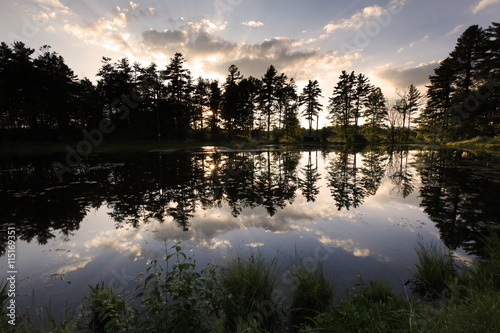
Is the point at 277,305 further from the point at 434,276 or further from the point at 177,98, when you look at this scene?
the point at 177,98

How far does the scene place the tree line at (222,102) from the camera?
31.5 m

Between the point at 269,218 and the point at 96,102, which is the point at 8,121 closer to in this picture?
the point at 96,102

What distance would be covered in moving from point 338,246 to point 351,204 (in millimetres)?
3792

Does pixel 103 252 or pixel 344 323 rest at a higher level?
pixel 344 323

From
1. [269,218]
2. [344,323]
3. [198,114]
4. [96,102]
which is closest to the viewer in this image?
[344,323]

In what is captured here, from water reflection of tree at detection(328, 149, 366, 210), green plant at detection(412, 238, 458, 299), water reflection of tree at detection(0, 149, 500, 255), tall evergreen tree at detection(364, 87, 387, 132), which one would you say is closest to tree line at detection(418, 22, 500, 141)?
tall evergreen tree at detection(364, 87, 387, 132)

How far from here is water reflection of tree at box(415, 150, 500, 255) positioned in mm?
5621

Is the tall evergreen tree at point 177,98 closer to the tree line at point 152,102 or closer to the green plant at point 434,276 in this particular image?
the tree line at point 152,102

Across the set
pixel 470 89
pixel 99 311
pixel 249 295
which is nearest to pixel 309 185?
pixel 249 295

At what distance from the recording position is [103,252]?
5328 mm

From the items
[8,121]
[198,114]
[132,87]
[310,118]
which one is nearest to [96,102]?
[132,87]

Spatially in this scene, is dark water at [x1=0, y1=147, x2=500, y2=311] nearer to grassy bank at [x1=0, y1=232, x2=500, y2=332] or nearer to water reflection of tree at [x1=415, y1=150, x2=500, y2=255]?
water reflection of tree at [x1=415, y1=150, x2=500, y2=255]

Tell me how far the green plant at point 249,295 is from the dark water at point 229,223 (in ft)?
3.48

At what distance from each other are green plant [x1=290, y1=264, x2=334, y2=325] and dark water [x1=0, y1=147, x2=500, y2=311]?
0.60 metres
